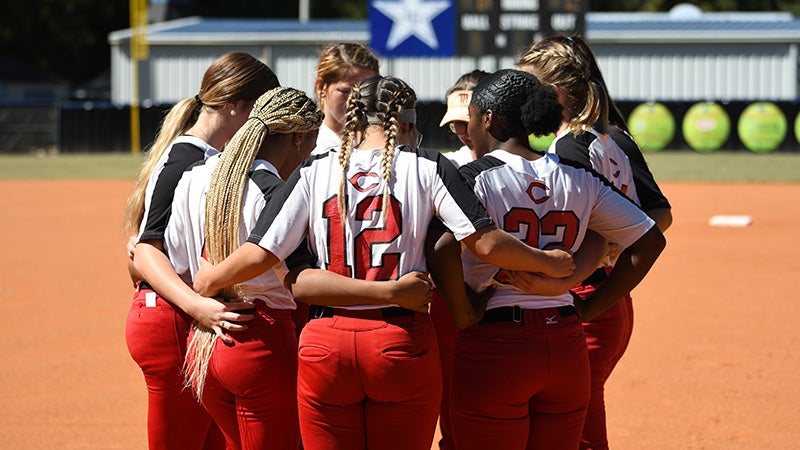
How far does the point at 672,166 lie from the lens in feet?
86.0

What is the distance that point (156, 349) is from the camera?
4.01m

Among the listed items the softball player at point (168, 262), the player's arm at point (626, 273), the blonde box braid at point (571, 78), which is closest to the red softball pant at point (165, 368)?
the softball player at point (168, 262)

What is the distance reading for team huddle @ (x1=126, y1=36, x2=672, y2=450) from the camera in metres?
3.34

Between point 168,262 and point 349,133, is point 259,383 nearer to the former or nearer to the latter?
point 168,262

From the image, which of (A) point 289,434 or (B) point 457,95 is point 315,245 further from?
(B) point 457,95

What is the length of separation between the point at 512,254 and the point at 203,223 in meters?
Answer: 1.14

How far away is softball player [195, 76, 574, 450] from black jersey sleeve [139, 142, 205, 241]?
61 cm

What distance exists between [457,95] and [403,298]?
1.60 meters

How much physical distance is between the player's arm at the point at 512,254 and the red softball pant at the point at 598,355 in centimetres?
75

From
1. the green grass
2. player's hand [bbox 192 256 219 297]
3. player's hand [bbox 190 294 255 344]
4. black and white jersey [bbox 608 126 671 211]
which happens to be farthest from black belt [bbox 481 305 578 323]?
the green grass

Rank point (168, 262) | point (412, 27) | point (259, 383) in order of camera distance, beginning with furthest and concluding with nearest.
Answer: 1. point (412, 27)
2. point (168, 262)
3. point (259, 383)

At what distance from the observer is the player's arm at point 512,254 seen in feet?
11.0

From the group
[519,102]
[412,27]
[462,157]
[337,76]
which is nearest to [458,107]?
[462,157]

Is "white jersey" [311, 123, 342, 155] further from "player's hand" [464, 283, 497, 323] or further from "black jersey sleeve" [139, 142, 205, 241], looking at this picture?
"player's hand" [464, 283, 497, 323]
